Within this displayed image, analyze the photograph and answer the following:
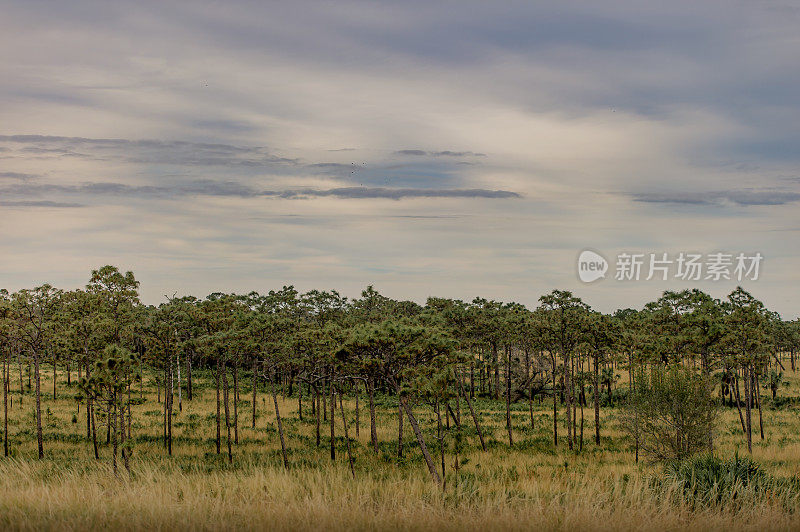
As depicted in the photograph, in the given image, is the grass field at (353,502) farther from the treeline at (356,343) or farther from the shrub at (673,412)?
the treeline at (356,343)

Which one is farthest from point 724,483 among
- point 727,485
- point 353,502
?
point 353,502

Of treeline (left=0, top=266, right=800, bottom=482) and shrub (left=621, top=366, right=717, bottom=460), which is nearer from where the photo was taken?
treeline (left=0, top=266, right=800, bottom=482)

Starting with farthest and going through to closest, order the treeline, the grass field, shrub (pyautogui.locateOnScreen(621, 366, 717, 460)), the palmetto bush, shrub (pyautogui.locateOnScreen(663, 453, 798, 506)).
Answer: shrub (pyautogui.locateOnScreen(621, 366, 717, 460)) → the treeline → shrub (pyautogui.locateOnScreen(663, 453, 798, 506)) → the palmetto bush → the grass field

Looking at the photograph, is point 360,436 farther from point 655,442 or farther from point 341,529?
point 341,529

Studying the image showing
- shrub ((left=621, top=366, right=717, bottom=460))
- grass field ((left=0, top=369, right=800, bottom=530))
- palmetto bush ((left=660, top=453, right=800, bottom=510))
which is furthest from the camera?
shrub ((left=621, top=366, right=717, bottom=460))

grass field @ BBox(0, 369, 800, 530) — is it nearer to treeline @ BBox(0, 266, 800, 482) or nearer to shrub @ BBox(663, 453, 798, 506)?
shrub @ BBox(663, 453, 798, 506)

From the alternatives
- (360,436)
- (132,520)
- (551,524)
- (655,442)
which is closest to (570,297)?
(655,442)

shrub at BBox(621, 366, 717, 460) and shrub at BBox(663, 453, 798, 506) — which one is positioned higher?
shrub at BBox(663, 453, 798, 506)

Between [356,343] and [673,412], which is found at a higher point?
[356,343]

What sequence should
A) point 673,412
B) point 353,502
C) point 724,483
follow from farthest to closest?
point 673,412 → point 724,483 → point 353,502

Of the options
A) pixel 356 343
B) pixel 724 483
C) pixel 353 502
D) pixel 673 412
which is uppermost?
pixel 356 343

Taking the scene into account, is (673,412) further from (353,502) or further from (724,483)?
(353,502)

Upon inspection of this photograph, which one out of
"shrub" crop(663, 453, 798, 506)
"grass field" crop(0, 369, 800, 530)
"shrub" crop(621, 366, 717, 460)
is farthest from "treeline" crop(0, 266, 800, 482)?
"shrub" crop(663, 453, 798, 506)

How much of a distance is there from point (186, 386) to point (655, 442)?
167 feet
